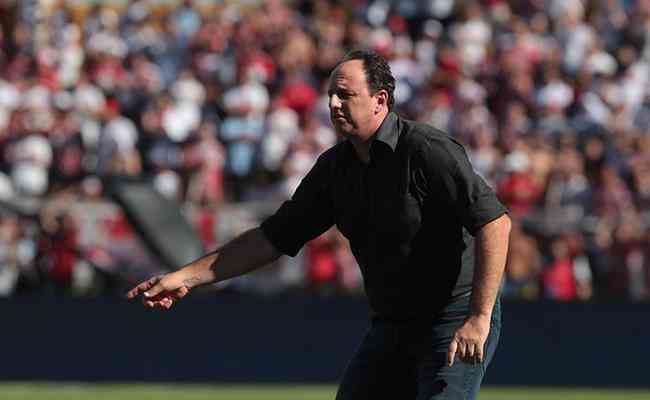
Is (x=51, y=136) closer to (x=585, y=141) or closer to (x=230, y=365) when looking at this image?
(x=230, y=365)

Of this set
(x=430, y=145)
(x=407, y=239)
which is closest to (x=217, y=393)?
(x=407, y=239)

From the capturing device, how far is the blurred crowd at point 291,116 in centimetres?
1343

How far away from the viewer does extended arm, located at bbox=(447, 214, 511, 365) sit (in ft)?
18.6

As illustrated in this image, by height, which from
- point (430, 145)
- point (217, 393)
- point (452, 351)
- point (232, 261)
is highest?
point (430, 145)

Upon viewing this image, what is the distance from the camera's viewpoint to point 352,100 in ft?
19.2

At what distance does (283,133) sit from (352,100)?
999cm

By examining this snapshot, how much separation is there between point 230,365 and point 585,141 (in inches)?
164

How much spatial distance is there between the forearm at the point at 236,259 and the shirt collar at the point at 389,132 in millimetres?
806

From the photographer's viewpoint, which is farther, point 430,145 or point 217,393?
point 217,393

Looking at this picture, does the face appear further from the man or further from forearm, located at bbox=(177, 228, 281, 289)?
forearm, located at bbox=(177, 228, 281, 289)

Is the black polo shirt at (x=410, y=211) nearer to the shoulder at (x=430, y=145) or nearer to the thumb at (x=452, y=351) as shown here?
the shoulder at (x=430, y=145)

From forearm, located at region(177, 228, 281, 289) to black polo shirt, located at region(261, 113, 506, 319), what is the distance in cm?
41

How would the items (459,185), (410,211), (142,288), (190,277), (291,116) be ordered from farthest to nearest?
(291,116) → (190,277) → (142,288) → (410,211) → (459,185)

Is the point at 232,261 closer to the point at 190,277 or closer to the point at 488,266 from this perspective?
the point at 190,277
